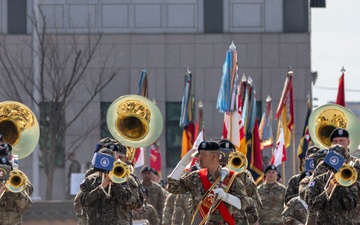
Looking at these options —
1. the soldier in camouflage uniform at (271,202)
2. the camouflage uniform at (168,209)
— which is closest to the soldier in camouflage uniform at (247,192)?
the soldier in camouflage uniform at (271,202)

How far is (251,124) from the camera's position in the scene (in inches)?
1222

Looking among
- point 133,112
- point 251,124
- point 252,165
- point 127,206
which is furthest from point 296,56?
point 127,206

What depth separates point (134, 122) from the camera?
19312 millimetres

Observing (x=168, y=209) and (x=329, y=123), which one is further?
(x=168, y=209)

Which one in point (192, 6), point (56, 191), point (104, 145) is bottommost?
point (56, 191)

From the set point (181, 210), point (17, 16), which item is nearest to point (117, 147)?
point (181, 210)

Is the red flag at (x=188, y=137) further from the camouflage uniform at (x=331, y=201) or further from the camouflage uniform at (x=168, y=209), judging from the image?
the camouflage uniform at (x=331, y=201)

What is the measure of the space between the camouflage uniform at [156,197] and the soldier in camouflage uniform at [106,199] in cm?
733

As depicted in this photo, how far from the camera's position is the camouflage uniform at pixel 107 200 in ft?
53.5

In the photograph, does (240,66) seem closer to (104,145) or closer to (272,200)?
(272,200)

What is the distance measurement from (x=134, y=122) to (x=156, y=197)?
5.00 metres

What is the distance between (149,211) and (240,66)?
68.3ft

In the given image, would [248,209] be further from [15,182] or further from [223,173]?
[15,182]

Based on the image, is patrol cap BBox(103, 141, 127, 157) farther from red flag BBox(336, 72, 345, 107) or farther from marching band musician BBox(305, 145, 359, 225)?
red flag BBox(336, 72, 345, 107)
